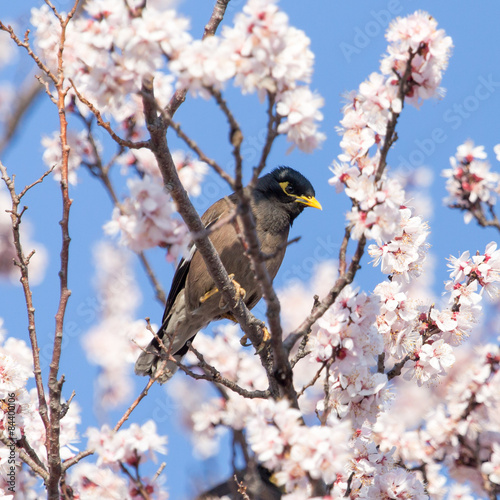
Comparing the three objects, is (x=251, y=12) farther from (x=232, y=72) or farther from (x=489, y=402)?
(x=489, y=402)

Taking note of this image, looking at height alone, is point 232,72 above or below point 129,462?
above

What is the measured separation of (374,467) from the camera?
3.05m

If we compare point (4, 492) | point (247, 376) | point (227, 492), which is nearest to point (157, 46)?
point (4, 492)

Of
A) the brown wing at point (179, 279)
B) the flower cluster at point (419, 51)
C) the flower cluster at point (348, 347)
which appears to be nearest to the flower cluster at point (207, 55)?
the flower cluster at point (419, 51)

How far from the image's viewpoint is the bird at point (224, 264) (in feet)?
16.1

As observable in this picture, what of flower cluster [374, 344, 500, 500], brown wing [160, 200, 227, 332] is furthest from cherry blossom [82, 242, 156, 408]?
flower cluster [374, 344, 500, 500]

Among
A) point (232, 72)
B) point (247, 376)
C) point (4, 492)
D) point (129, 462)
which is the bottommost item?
point (129, 462)

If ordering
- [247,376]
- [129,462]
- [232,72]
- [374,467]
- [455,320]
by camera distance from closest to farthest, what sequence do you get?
1. [232,72]
2. [129,462]
3. [374,467]
4. [455,320]
5. [247,376]

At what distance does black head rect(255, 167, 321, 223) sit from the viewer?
17.8 feet

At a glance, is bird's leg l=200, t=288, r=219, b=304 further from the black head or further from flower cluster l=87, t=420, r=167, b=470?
flower cluster l=87, t=420, r=167, b=470

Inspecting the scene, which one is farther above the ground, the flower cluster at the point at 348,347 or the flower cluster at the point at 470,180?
the flower cluster at the point at 470,180

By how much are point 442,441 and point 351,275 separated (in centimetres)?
76

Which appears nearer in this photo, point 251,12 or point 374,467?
point 251,12

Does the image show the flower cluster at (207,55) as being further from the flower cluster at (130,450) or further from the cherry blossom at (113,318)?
the cherry blossom at (113,318)
